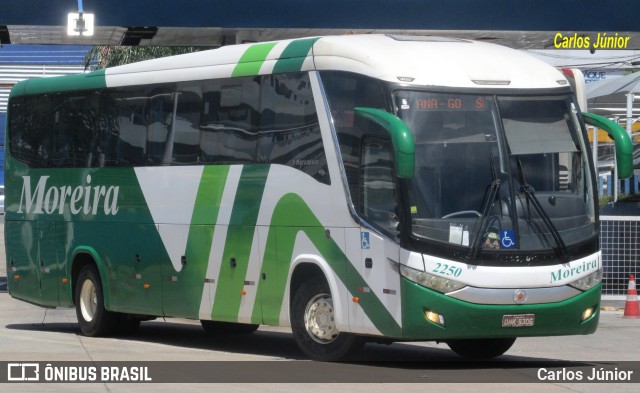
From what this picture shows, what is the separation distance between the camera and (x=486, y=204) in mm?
12516

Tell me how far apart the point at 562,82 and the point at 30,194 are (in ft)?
28.3

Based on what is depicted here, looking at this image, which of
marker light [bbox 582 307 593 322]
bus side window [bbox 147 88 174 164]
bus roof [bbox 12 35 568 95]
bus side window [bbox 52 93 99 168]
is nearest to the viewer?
bus roof [bbox 12 35 568 95]

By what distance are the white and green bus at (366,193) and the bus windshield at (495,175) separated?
0.01 m

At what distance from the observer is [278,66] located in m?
14.2

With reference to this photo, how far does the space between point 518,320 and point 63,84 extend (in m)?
8.43

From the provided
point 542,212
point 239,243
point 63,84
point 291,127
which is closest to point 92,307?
point 63,84

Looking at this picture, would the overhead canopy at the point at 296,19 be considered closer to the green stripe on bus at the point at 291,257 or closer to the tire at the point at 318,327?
the green stripe on bus at the point at 291,257

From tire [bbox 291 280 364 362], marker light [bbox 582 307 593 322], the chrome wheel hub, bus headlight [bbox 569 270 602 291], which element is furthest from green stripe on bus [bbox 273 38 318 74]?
marker light [bbox 582 307 593 322]

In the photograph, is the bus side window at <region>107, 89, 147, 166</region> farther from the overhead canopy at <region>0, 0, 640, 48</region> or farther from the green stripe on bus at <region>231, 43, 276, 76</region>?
the overhead canopy at <region>0, 0, 640, 48</region>

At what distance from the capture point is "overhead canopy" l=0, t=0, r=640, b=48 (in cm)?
2142

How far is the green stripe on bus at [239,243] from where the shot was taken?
14.4 metres

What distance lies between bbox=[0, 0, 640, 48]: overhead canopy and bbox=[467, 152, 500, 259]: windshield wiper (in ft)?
31.7
